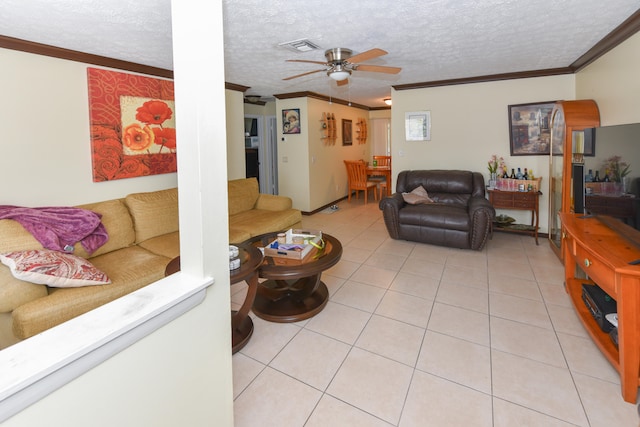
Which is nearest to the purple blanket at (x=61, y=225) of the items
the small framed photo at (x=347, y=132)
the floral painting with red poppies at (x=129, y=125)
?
the floral painting with red poppies at (x=129, y=125)

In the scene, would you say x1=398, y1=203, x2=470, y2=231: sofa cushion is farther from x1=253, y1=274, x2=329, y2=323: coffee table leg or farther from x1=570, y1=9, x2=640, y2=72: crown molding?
x1=570, y1=9, x2=640, y2=72: crown molding

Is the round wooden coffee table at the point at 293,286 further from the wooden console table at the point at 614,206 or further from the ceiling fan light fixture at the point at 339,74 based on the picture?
the wooden console table at the point at 614,206

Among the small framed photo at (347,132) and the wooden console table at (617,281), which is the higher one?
the small framed photo at (347,132)

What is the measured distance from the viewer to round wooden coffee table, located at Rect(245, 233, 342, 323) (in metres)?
2.29

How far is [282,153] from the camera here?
6.12 metres

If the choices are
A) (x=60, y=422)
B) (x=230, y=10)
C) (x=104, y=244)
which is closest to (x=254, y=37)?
(x=230, y=10)

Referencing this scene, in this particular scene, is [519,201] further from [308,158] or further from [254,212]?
[254,212]

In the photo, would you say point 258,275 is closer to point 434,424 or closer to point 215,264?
point 215,264

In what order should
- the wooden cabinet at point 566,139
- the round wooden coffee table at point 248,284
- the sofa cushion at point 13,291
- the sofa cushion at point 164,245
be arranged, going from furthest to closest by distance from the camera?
1. the wooden cabinet at point 566,139
2. the sofa cushion at point 164,245
3. the round wooden coffee table at point 248,284
4. the sofa cushion at point 13,291

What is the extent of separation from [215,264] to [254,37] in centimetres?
230

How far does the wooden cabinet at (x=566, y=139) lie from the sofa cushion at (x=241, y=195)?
11.5 ft

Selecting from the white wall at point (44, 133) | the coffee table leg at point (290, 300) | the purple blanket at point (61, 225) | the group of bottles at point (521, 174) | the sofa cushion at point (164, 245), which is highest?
the white wall at point (44, 133)

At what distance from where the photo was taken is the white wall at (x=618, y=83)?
8.54 ft

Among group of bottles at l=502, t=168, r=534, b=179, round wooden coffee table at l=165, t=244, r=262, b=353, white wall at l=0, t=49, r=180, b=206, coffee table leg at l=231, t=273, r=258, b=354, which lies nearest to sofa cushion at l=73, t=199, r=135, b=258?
white wall at l=0, t=49, r=180, b=206
